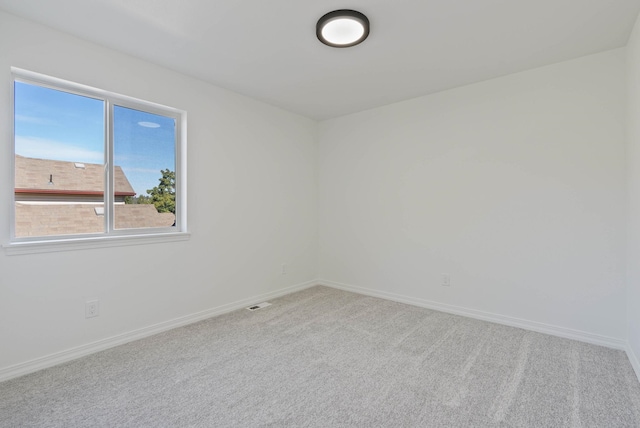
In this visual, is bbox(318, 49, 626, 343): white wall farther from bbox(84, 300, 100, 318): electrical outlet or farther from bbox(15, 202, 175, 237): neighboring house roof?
bbox(84, 300, 100, 318): electrical outlet

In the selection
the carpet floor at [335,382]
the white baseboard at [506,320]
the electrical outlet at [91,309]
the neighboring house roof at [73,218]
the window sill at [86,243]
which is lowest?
the carpet floor at [335,382]

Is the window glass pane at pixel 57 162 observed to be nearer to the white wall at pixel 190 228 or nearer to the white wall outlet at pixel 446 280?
the white wall at pixel 190 228

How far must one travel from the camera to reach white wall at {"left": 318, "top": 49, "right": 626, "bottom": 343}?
8.31 feet

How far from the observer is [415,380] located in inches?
79.2

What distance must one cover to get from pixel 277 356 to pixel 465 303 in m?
2.09

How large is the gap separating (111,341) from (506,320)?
357 centimetres

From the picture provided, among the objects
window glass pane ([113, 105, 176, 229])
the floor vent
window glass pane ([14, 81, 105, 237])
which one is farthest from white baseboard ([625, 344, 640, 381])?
window glass pane ([14, 81, 105, 237])

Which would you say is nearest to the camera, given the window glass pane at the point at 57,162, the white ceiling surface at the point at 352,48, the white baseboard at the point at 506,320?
the white ceiling surface at the point at 352,48

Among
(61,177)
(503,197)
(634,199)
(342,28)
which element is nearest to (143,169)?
(61,177)

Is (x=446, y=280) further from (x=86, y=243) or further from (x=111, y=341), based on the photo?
(x=86, y=243)

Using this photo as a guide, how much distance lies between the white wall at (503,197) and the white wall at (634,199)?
0.18 m

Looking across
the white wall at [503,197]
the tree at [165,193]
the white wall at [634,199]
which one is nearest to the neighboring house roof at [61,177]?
the tree at [165,193]

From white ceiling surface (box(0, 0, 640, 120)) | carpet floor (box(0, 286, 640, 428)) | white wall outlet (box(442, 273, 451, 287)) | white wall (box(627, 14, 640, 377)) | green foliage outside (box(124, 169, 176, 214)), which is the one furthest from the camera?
white wall outlet (box(442, 273, 451, 287))

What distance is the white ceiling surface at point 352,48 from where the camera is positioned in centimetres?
197
